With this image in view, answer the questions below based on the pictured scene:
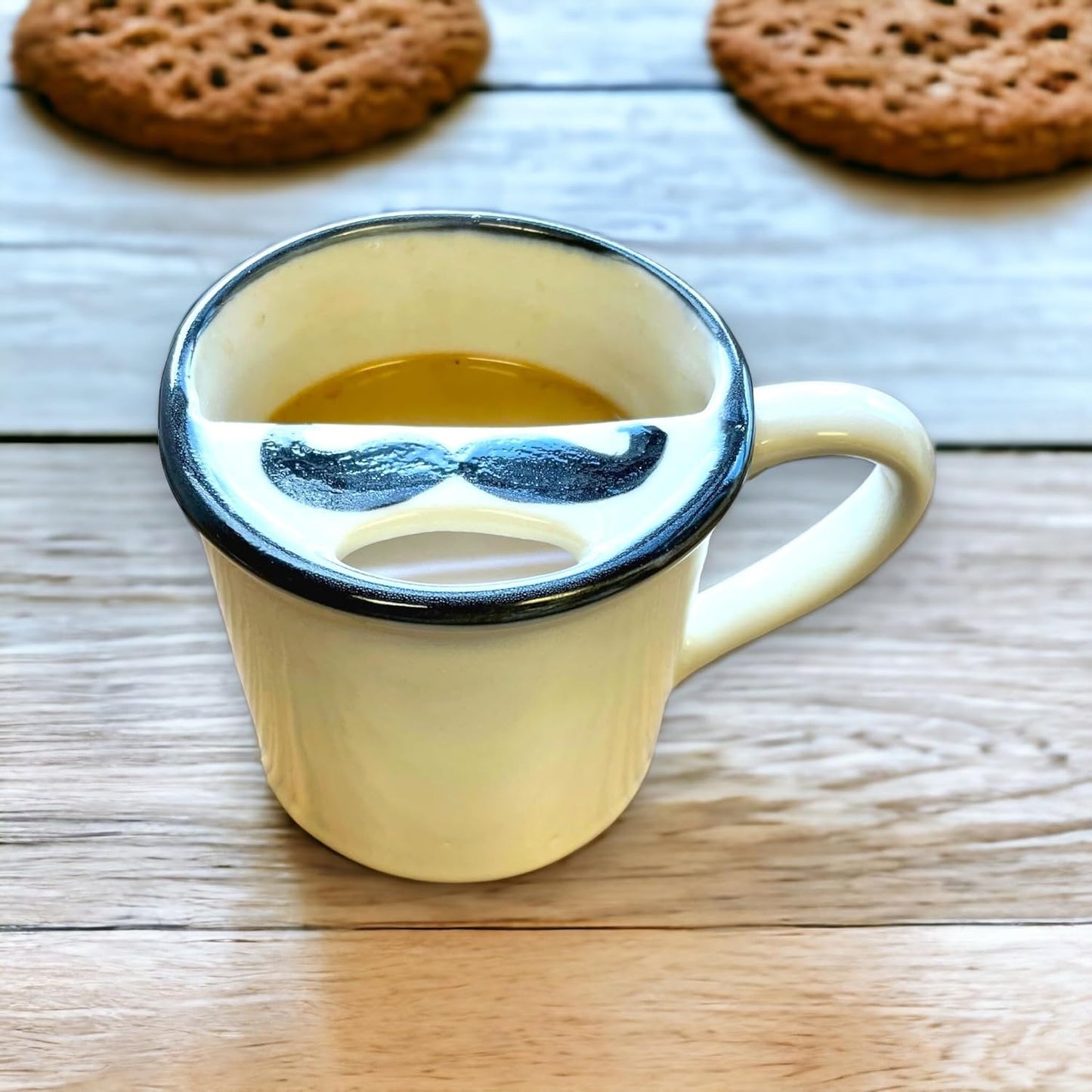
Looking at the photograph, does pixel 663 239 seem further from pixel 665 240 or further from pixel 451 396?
pixel 451 396

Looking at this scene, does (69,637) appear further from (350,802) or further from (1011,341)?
(1011,341)

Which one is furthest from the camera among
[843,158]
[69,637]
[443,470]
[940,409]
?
[843,158]

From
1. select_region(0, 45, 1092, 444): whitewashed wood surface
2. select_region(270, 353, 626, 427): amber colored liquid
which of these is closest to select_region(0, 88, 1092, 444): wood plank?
select_region(0, 45, 1092, 444): whitewashed wood surface

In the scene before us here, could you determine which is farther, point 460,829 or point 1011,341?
point 1011,341

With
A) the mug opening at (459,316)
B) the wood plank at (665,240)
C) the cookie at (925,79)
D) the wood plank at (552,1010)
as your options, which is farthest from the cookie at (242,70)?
the wood plank at (552,1010)

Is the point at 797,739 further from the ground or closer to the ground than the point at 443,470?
closer to the ground

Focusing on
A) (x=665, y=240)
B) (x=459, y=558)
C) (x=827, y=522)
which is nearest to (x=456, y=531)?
(x=459, y=558)

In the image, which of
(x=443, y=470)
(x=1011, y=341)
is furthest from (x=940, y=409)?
(x=443, y=470)
